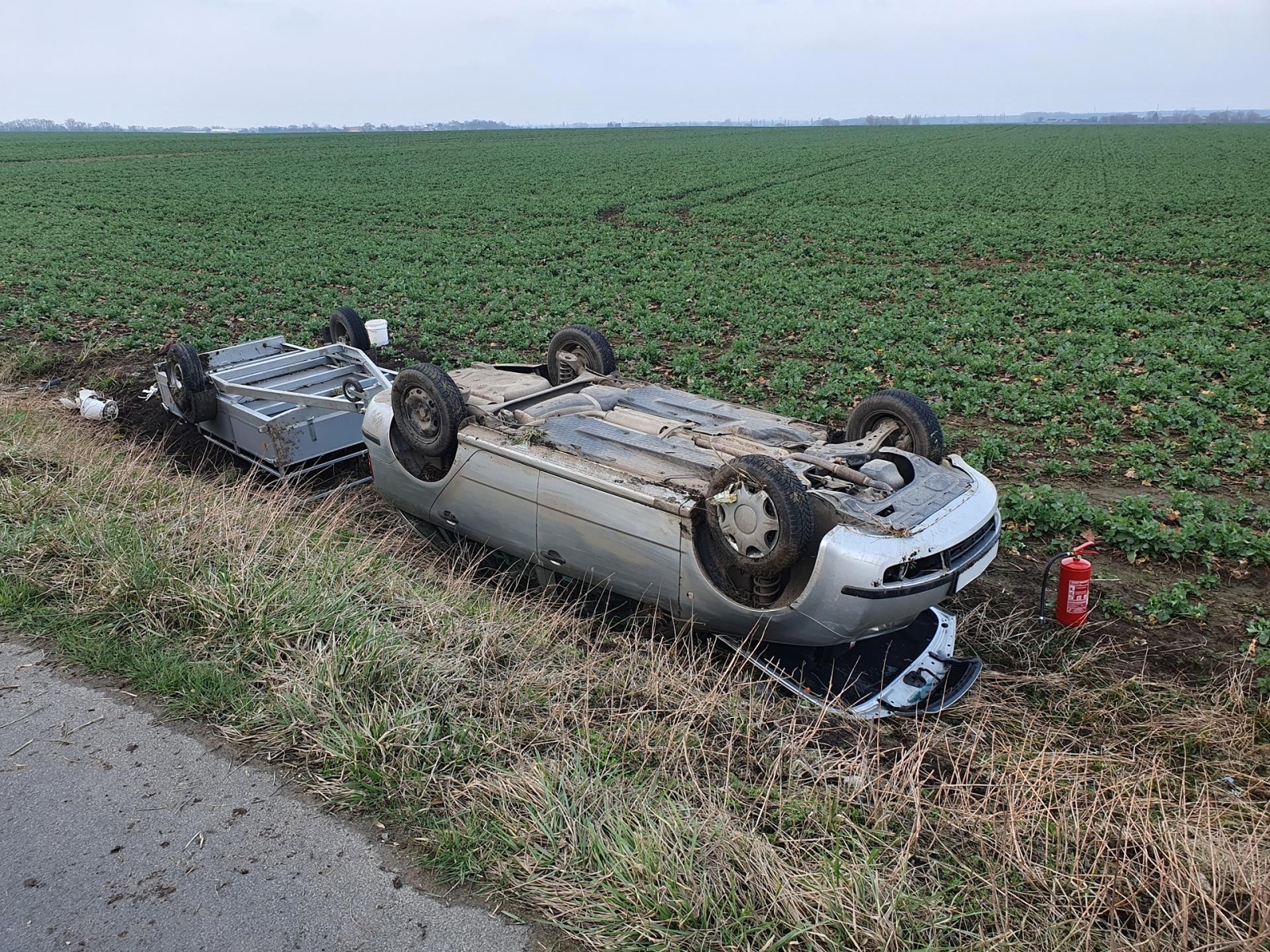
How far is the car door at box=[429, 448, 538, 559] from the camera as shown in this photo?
583 cm

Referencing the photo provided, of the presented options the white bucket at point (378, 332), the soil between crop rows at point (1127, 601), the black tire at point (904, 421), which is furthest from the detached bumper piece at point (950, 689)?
the white bucket at point (378, 332)

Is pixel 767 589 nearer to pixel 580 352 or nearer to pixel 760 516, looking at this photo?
pixel 760 516

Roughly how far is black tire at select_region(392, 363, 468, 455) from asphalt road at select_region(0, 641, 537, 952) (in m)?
2.75

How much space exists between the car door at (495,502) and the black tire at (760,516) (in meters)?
1.46

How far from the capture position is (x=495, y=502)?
19.8 ft

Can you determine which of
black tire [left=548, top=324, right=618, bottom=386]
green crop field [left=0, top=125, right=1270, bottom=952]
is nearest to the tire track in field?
green crop field [left=0, top=125, right=1270, bottom=952]

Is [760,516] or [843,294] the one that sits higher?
[760,516]

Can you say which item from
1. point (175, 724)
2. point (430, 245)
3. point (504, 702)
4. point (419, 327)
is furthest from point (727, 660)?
point (430, 245)

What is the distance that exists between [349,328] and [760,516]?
751 centimetres

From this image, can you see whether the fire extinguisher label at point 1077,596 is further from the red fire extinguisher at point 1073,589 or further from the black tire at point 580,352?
the black tire at point 580,352

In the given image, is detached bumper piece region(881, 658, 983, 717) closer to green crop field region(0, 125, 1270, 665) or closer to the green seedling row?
green crop field region(0, 125, 1270, 665)

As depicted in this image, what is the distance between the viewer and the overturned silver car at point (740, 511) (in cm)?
470

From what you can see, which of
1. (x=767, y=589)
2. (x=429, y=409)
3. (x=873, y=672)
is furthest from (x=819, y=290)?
(x=767, y=589)

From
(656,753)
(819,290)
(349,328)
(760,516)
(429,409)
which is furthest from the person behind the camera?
(819,290)
